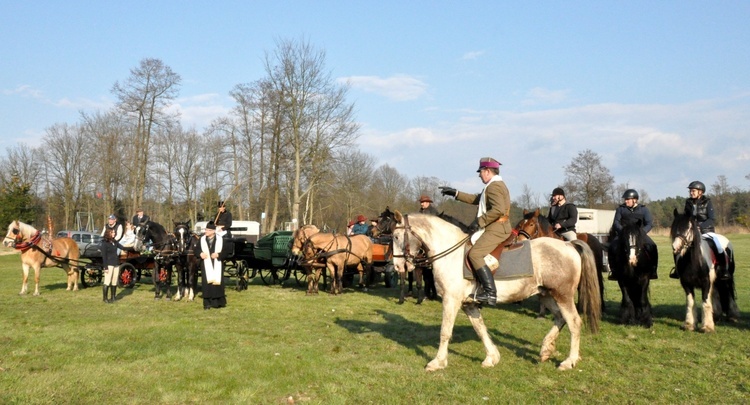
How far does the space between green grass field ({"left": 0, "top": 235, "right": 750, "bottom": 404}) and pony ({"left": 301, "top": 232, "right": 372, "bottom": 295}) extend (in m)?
3.09

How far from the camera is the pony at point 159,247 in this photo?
43.8 feet

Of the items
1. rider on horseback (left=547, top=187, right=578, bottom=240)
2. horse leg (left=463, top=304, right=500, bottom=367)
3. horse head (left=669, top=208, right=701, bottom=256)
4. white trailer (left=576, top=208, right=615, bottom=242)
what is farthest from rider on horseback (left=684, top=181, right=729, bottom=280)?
white trailer (left=576, top=208, right=615, bottom=242)

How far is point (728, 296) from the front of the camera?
938 cm

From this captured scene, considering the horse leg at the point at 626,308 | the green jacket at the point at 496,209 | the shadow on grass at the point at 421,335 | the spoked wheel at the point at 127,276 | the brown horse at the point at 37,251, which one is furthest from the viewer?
the spoked wheel at the point at 127,276

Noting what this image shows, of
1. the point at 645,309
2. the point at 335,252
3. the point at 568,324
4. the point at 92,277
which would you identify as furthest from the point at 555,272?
the point at 92,277

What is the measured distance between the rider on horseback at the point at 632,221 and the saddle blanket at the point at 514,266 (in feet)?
9.81

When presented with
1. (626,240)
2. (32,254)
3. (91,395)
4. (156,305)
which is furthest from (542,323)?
(32,254)

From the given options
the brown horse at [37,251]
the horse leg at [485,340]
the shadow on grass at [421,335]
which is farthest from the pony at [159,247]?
the horse leg at [485,340]

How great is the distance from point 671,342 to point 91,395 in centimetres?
756

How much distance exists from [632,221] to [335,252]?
7.69 m

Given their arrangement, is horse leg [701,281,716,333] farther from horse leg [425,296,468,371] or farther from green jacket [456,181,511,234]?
horse leg [425,296,468,371]

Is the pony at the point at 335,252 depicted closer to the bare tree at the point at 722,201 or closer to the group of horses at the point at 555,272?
the group of horses at the point at 555,272

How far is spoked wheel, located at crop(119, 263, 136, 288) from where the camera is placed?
14.8 meters

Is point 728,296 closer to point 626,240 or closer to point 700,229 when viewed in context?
point 700,229
